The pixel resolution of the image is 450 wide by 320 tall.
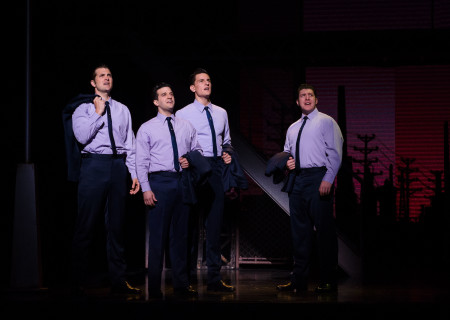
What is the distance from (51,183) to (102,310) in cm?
234

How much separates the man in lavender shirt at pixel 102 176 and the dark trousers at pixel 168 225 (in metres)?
0.31

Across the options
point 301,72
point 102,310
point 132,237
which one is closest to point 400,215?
point 301,72

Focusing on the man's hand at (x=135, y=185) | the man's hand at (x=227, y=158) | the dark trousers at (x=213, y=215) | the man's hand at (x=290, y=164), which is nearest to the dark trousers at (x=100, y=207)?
the man's hand at (x=135, y=185)

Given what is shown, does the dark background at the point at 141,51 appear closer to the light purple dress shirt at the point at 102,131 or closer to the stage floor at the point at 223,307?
the light purple dress shirt at the point at 102,131

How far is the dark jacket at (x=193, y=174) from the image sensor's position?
206 inches

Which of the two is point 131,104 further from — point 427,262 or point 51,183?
point 427,262

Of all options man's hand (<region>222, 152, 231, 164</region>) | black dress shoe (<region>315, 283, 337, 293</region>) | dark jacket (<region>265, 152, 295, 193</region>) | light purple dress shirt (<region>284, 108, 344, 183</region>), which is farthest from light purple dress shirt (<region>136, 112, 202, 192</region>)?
black dress shoe (<region>315, 283, 337, 293</region>)

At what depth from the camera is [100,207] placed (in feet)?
17.2

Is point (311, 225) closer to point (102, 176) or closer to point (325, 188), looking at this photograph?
point (325, 188)

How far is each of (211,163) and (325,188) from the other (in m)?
1.09

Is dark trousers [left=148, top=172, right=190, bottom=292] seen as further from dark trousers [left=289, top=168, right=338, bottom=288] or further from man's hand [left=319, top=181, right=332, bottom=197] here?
man's hand [left=319, top=181, right=332, bottom=197]

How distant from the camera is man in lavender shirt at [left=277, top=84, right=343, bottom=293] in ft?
17.8

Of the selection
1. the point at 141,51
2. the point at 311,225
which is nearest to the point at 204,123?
the point at 311,225

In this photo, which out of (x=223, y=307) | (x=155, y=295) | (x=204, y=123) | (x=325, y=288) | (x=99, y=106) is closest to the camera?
(x=223, y=307)
